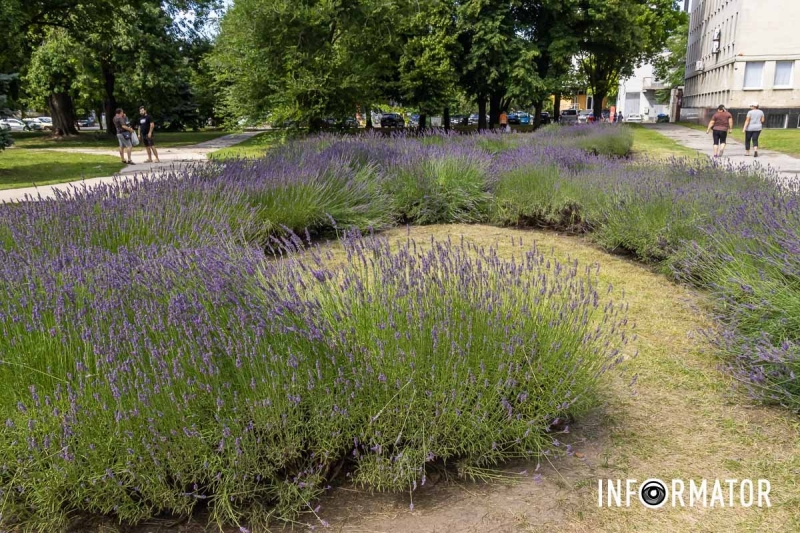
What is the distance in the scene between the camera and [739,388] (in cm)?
357

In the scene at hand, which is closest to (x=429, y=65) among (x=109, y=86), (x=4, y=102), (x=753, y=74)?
(x=109, y=86)

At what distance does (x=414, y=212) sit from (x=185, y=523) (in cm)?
670

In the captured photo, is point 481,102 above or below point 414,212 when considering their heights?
above

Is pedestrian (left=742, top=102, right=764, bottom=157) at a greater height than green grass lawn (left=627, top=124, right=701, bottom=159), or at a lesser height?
greater

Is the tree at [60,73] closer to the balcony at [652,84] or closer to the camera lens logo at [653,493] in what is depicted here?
the camera lens logo at [653,493]

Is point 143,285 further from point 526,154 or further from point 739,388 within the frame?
point 526,154

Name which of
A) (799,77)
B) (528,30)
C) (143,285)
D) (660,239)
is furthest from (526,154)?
(799,77)

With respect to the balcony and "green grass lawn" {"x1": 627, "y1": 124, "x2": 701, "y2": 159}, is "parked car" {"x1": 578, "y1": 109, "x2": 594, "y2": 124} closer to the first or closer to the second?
"green grass lawn" {"x1": 627, "y1": 124, "x2": 701, "y2": 159}

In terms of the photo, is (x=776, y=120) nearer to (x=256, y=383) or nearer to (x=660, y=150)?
(x=660, y=150)

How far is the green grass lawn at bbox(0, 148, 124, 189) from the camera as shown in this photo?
46.3 ft

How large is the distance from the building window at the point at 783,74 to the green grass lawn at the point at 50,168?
3920 cm

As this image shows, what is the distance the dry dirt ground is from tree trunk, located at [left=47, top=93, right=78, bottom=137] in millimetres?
37321

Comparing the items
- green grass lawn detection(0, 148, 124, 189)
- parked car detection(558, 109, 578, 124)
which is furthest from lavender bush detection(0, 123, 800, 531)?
parked car detection(558, 109, 578, 124)

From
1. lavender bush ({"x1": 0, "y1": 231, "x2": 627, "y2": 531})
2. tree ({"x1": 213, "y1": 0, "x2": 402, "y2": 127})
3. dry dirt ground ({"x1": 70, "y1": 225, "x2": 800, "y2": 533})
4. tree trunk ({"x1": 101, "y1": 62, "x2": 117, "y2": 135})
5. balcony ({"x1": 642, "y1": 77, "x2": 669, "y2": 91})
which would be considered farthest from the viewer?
balcony ({"x1": 642, "y1": 77, "x2": 669, "y2": 91})
